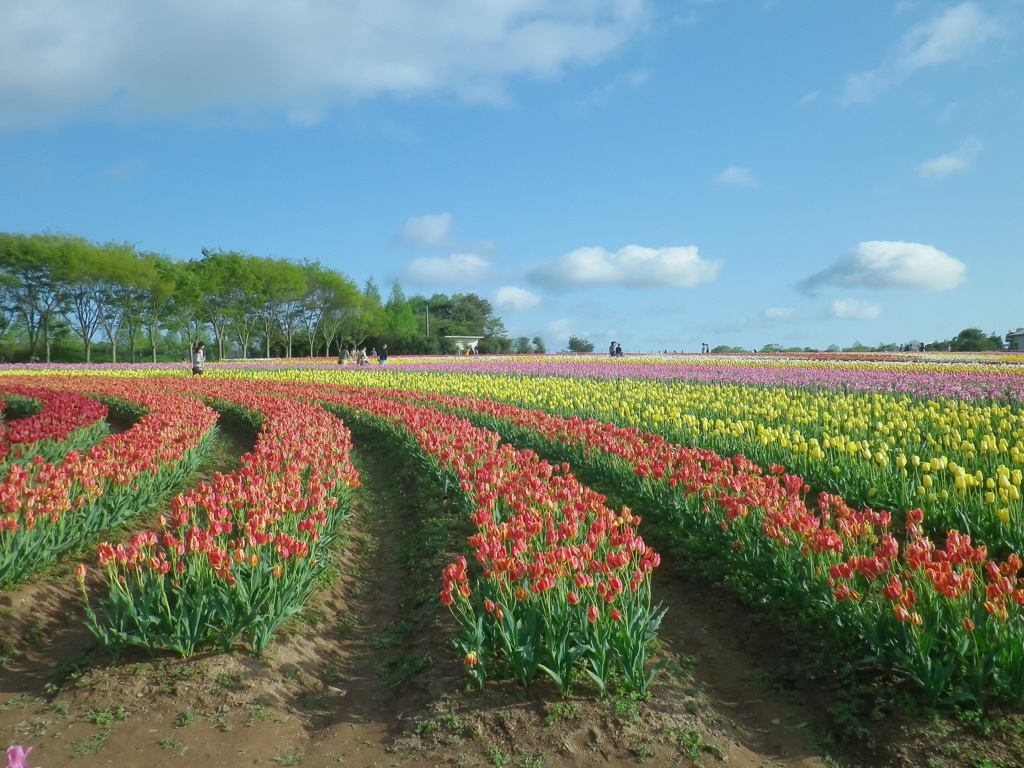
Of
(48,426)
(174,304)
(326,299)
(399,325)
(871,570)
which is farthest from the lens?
(399,325)

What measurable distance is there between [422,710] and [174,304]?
167 feet

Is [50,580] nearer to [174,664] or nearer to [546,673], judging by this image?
[174,664]

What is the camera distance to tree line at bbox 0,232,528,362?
4166 cm

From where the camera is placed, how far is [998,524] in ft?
17.5

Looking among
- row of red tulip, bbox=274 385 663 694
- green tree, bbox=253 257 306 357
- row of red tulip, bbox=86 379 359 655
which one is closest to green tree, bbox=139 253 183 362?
green tree, bbox=253 257 306 357

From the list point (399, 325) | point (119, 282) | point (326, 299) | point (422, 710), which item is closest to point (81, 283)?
point (119, 282)

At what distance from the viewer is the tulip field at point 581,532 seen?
146 inches

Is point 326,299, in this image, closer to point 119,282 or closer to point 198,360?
point 119,282

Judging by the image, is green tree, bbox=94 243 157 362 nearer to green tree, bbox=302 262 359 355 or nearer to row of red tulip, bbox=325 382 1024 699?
green tree, bbox=302 262 359 355

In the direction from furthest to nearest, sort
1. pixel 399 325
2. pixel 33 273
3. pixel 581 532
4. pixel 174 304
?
pixel 399 325 < pixel 174 304 < pixel 33 273 < pixel 581 532

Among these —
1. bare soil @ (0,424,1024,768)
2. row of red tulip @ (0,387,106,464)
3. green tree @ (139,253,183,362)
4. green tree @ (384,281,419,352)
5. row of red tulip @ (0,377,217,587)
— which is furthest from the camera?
green tree @ (384,281,419,352)

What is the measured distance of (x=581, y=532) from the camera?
5.17m

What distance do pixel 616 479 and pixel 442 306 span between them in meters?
93.5

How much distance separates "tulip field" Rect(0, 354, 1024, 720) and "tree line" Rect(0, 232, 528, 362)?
126 feet
